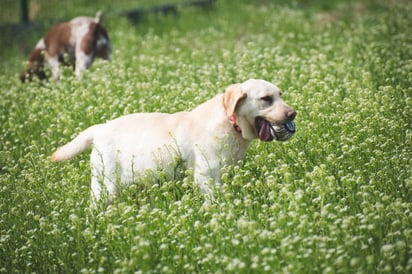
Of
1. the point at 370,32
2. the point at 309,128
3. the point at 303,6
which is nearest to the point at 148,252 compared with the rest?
the point at 309,128

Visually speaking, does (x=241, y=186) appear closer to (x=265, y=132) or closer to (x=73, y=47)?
(x=265, y=132)

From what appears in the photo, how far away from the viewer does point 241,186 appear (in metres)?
5.98

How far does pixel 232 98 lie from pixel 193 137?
525 mm

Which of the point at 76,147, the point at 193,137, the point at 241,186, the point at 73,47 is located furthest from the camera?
the point at 73,47

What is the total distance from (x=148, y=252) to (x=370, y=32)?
8.33 metres

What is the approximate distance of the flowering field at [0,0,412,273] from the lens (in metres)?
5.06

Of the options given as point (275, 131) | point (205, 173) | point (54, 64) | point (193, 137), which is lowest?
point (54, 64)

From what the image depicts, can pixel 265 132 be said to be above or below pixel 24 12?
above

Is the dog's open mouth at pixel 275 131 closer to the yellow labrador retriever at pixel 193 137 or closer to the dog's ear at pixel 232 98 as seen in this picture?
the yellow labrador retriever at pixel 193 137

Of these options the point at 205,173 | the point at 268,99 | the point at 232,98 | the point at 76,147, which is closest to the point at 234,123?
the point at 232,98

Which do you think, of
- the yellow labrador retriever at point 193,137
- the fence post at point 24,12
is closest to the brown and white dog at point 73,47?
the yellow labrador retriever at point 193,137

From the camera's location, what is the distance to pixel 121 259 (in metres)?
5.46

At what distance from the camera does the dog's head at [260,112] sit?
6.19m

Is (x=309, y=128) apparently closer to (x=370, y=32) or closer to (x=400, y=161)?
(x=400, y=161)
